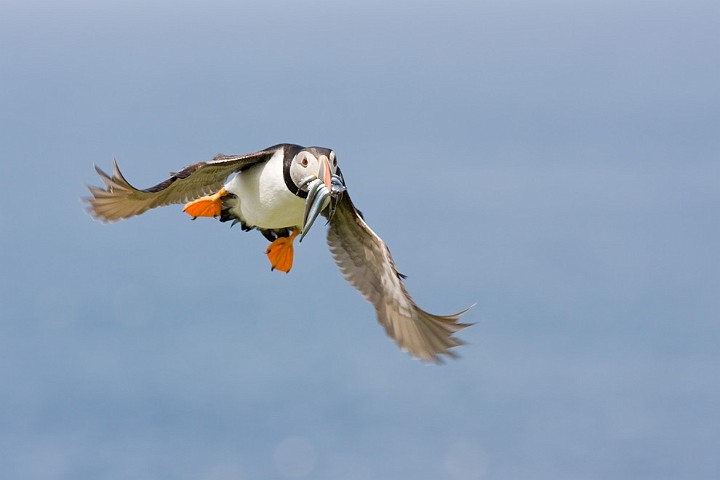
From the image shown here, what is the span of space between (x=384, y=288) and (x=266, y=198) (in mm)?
3177

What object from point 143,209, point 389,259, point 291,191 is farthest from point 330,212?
point 143,209

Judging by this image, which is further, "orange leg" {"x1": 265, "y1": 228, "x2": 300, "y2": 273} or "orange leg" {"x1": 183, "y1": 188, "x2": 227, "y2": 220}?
"orange leg" {"x1": 265, "y1": 228, "x2": 300, "y2": 273}

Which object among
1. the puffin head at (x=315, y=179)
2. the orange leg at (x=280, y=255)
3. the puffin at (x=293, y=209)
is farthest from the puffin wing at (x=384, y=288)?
the puffin head at (x=315, y=179)

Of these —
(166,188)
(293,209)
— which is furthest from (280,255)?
(166,188)

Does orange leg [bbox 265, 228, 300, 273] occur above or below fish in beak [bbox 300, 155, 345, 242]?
above

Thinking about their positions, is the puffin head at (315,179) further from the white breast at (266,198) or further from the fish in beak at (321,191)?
the white breast at (266,198)

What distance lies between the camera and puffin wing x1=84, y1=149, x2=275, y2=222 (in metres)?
18.0

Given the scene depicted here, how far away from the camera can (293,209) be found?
58.7ft

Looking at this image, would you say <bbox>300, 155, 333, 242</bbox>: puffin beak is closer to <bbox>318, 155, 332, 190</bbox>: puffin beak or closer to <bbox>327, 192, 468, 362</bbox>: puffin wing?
<bbox>318, 155, 332, 190</bbox>: puffin beak

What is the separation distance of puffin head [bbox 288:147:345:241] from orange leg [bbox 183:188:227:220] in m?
1.91

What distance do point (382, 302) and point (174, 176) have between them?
4.59m

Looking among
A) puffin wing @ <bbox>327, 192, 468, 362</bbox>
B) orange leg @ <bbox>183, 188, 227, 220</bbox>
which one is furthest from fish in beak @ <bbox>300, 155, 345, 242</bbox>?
orange leg @ <bbox>183, 188, 227, 220</bbox>

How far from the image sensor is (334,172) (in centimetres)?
1695

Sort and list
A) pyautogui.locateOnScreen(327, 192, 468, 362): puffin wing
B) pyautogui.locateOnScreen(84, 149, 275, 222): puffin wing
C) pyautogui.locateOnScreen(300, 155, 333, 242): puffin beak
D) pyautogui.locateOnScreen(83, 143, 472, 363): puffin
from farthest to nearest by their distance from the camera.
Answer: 1. pyautogui.locateOnScreen(327, 192, 468, 362): puffin wing
2. pyautogui.locateOnScreen(84, 149, 275, 222): puffin wing
3. pyautogui.locateOnScreen(83, 143, 472, 363): puffin
4. pyautogui.locateOnScreen(300, 155, 333, 242): puffin beak
